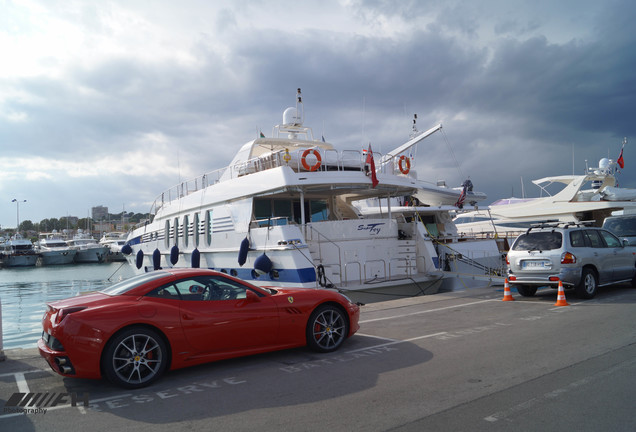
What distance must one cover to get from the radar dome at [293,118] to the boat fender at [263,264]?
347 inches

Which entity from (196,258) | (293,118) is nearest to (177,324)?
(196,258)

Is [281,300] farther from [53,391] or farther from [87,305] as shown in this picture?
[53,391]

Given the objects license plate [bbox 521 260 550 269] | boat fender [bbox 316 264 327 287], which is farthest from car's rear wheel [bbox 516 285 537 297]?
boat fender [bbox 316 264 327 287]

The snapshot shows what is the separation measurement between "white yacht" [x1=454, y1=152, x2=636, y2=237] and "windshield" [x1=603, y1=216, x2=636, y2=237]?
15.6m

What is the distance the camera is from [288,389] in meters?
4.89

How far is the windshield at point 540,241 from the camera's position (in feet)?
34.2

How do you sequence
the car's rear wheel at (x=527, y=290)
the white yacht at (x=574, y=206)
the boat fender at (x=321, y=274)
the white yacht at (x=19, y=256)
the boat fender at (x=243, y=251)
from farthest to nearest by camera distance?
the white yacht at (x=19, y=256)
the white yacht at (x=574, y=206)
the boat fender at (x=243, y=251)
the boat fender at (x=321, y=274)
the car's rear wheel at (x=527, y=290)

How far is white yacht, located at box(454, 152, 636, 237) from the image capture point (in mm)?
32625

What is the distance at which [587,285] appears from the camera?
33.5 feet

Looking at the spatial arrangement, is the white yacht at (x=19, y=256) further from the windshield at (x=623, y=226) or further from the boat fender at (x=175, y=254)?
the windshield at (x=623, y=226)

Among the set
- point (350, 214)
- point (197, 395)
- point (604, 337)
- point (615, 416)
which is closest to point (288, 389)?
point (197, 395)

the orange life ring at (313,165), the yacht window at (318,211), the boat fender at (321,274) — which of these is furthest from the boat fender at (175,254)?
the boat fender at (321,274)

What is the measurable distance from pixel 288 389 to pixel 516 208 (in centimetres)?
3683

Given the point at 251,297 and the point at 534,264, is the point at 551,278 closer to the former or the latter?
the point at 534,264
